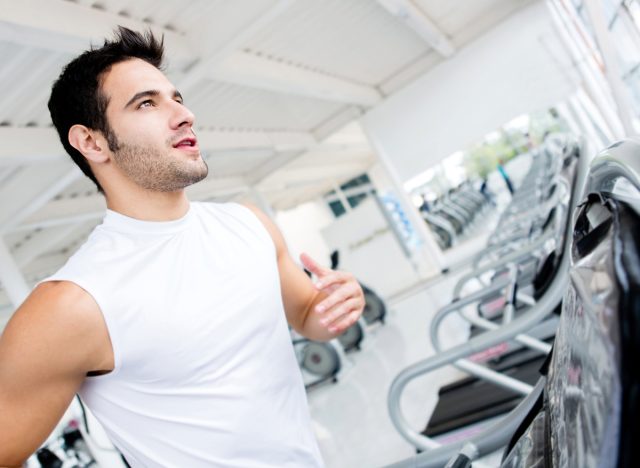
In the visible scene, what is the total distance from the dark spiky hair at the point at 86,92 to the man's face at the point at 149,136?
0.02m

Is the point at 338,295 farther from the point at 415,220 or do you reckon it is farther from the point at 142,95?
the point at 415,220

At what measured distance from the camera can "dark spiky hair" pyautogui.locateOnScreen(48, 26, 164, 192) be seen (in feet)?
3.91

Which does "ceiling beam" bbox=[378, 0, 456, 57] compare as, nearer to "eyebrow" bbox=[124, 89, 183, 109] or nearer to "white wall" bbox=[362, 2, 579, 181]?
"white wall" bbox=[362, 2, 579, 181]

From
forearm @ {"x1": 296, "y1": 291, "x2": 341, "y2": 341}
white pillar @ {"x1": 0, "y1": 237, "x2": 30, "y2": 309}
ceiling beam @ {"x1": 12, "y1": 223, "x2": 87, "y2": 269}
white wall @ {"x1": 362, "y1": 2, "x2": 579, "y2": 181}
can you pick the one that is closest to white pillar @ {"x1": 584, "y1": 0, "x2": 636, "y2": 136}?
forearm @ {"x1": 296, "y1": 291, "x2": 341, "y2": 341}

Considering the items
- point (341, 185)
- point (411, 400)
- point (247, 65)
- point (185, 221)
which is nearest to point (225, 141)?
point (247, 65)

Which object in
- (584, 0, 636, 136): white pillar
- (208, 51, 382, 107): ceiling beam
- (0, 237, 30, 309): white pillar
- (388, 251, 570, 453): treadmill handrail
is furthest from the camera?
(0, 237, 30, 309): white pillar

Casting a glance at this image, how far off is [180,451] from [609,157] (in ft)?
2.87

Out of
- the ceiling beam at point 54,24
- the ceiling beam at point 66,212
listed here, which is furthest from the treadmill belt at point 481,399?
the ceiling beam at point 66,212

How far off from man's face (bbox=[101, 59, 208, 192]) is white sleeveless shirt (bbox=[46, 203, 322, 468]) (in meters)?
0.11

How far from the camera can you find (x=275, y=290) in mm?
1229

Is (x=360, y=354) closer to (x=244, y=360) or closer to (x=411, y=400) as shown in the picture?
(x=411, y=400)

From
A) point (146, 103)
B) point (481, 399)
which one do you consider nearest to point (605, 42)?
point (481, 399)

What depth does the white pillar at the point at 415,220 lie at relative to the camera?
11.3 metres

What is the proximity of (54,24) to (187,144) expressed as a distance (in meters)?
2.95
